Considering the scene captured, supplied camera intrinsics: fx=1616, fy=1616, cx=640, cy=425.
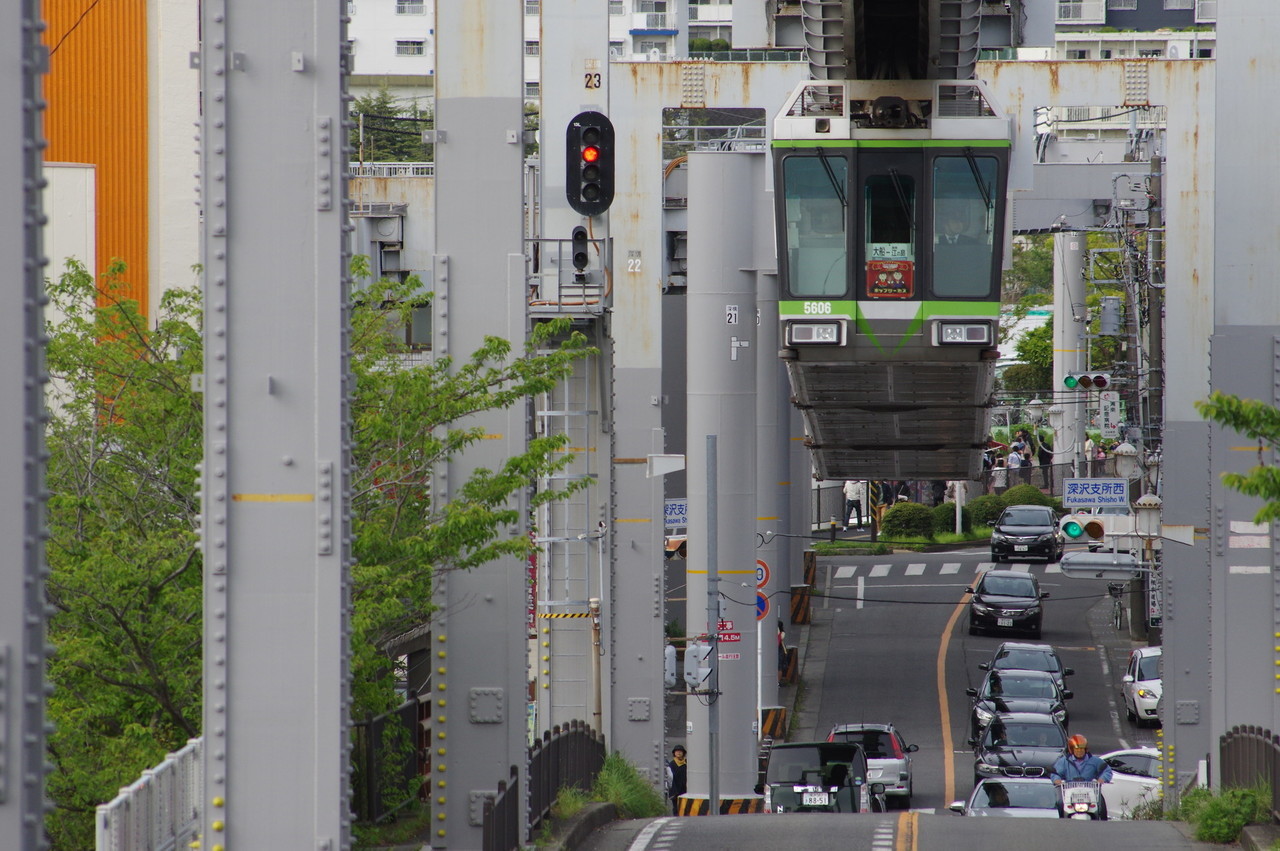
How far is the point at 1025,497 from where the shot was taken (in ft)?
194

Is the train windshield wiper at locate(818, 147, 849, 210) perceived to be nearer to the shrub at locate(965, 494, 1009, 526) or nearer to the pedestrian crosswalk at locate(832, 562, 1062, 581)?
the pedestrian crosswalk at locate(832, 562, 1062, 581)

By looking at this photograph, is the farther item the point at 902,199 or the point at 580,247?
the point at 580,247

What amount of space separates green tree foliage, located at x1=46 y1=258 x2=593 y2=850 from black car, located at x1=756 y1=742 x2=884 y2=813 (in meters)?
10.5

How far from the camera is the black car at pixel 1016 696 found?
3275cm

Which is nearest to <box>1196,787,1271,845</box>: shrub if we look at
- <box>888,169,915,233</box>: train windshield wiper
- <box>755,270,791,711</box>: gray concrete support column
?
<box>888,169,915,233</box>: train windshield wiper

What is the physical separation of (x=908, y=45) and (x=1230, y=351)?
508 cm

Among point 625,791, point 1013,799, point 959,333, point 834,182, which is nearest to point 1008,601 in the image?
point 1013,799

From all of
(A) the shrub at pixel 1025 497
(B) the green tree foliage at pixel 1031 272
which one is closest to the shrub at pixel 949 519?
(A) the shrub at pixel 1025 497

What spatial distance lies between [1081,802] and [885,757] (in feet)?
16.8

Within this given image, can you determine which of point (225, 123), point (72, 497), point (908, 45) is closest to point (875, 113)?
Result: point (908, 45)

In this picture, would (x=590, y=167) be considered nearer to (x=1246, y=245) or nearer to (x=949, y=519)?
(x=1246, y=245)

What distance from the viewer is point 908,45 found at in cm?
1862

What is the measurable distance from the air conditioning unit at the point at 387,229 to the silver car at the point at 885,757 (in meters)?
22.2

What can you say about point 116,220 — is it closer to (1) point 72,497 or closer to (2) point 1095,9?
(1) point 72,497
